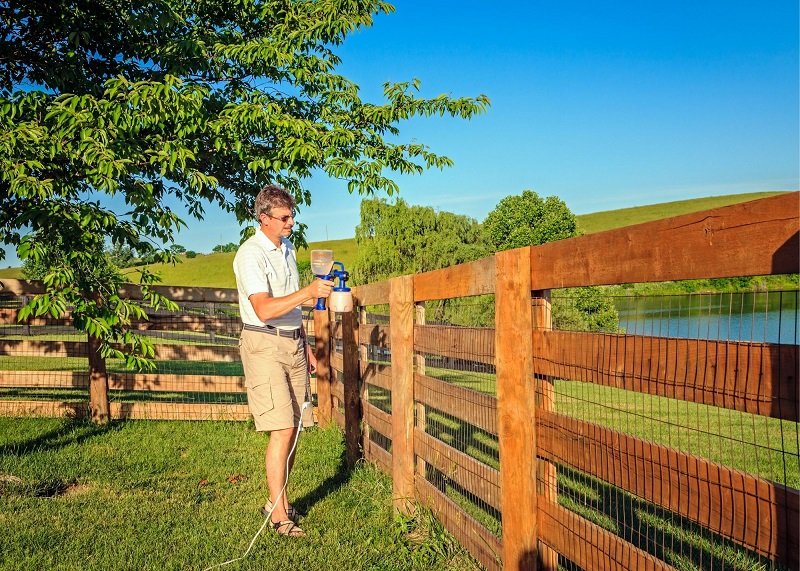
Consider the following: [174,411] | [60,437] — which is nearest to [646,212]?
[174,411]

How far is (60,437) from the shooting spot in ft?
25.9

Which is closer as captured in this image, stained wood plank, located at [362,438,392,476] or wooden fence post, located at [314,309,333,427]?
stained wood plank, located at [362,438,392,476]

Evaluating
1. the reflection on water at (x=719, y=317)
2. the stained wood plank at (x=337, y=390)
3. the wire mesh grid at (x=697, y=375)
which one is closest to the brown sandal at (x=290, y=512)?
the wire mesh grid at (x=697, y=375)

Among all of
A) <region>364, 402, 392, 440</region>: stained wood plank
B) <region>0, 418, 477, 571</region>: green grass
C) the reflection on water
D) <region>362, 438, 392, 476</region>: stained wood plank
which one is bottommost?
<region>0, 418, 477, 571</region>: green grass

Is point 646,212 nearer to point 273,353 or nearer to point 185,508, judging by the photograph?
point 185,508

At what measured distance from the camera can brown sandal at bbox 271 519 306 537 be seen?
183 inches

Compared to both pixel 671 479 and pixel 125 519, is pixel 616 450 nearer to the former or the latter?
pixel 671 479

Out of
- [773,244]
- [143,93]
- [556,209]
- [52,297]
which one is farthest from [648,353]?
[556,209]

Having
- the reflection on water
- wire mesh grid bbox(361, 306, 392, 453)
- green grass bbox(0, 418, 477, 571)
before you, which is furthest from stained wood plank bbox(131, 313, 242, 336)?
the reflection on water

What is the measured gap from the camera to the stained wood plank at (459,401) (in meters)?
3.78

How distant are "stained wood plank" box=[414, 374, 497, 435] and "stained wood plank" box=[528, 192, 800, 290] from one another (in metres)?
1.11

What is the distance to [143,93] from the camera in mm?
6480

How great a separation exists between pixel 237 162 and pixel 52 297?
3683 millimetres

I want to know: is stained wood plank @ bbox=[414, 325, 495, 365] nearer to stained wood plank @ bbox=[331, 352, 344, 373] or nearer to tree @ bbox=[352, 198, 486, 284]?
stained wood plank @ bbox=[331, 352, 344, 373]
